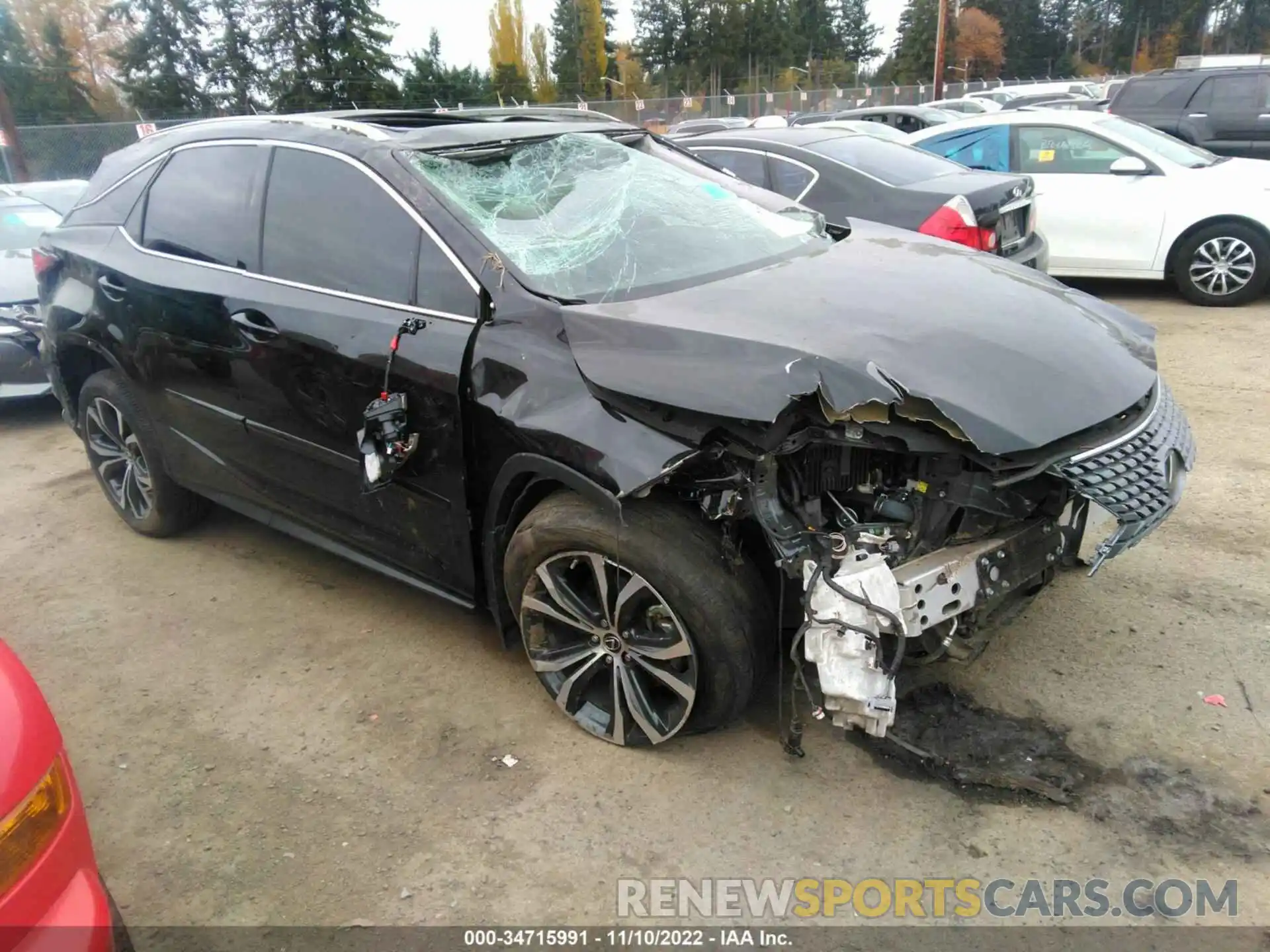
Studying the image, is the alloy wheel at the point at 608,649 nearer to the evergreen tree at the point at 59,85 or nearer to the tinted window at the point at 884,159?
the tinted window at the point at 884,159

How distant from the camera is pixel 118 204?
14.1 feet

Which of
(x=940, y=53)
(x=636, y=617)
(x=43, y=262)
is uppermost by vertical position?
(x=940, y=53)

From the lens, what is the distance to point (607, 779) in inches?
114

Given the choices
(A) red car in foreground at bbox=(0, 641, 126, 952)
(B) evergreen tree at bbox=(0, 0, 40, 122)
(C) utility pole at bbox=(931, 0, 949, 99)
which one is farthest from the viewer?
(B) evergreen tree at bbox=(0, 0, 40, 122)

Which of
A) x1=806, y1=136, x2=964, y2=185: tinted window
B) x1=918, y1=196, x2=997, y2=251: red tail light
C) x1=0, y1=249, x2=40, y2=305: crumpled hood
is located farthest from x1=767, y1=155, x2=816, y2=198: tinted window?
x1=0, y1=249, x2=40, y2=305: crumpled hood

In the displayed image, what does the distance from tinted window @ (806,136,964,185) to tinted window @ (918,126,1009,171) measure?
1.79 metres

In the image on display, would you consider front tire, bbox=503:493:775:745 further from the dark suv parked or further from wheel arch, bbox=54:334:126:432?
the dark suv parked

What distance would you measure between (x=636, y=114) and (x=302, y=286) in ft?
100

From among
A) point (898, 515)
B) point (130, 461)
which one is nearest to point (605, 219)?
point (898, 515)

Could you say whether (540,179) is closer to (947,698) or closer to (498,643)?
(498,643)

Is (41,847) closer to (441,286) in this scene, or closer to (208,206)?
(441,286)

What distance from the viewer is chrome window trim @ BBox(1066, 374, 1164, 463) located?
2531 millimetres

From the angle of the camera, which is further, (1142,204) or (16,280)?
(1142,204)

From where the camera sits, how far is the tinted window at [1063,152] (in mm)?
8008
